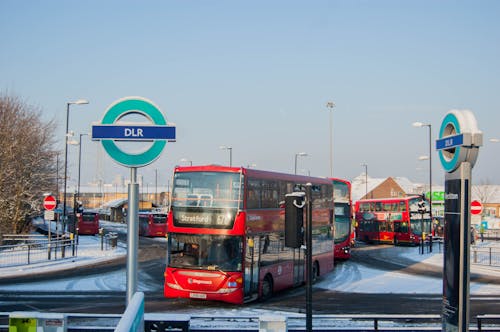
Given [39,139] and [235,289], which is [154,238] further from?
[235,289]

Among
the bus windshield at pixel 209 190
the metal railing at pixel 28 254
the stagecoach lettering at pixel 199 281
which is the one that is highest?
the bus windshield at pixel 209 190

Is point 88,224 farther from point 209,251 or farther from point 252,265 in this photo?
point 209,251

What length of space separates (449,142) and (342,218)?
25062 mm

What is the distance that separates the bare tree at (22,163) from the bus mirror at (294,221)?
2884 cm

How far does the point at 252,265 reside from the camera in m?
17.5

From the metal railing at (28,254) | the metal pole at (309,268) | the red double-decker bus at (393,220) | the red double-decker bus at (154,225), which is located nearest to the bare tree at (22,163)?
the metal railing at (28,254)

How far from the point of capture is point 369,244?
4850 cm

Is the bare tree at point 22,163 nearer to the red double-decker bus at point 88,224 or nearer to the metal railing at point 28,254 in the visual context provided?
the metal railing at point 28,254

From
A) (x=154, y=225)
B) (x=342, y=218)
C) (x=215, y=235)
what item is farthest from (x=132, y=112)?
(x=154, y=225)

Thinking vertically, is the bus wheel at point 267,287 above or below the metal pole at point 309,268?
below

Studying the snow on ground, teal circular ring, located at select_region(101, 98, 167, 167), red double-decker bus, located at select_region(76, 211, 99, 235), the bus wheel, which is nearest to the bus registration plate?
the bus wheel

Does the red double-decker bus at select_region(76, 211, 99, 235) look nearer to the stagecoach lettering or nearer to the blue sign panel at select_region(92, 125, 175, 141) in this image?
the stagecoach lettering

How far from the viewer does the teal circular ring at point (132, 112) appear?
17.4 feet

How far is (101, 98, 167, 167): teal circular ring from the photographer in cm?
531
